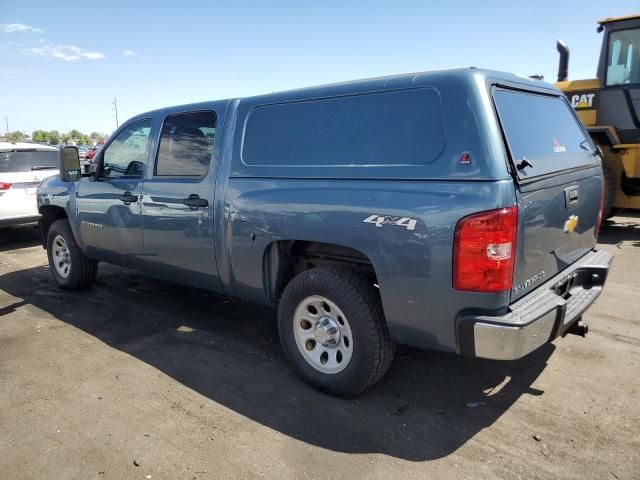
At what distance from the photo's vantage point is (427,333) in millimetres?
2850

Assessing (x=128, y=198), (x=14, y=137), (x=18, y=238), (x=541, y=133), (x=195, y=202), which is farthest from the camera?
(x=14, y=137)

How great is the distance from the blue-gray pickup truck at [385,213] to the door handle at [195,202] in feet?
0.05

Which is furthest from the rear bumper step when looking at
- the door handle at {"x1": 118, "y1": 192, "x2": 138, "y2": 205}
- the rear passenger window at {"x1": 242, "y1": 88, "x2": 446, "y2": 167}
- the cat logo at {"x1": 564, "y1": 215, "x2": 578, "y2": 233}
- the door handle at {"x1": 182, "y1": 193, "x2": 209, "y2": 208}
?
the door handle at {"x1": 118, "y1": 192, "x2": 138, "y2": 205}

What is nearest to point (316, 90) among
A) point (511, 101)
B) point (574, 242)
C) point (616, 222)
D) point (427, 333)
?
point (511, 101)

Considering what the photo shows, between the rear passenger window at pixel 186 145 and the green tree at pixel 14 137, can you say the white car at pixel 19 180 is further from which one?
the rear passenger window at pixel 186 145

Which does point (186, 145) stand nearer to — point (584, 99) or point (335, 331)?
point (335, 331)

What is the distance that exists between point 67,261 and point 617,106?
8.34m

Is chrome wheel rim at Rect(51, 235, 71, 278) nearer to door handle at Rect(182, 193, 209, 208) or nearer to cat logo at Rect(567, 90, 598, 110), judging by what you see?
door handle at Rect(182, 193, 209, 208)

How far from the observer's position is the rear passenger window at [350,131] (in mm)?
Answer: 2826

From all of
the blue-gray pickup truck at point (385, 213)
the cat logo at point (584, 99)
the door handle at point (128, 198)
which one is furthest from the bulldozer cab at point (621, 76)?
the door handle at point (128, 198)

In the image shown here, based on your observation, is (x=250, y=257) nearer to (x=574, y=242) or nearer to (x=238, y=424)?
(x=238, y=424)

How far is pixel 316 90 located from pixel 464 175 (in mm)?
1298

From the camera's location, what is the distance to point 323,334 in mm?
3328

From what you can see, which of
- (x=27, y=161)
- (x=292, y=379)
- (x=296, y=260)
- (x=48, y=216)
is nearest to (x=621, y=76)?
(x=296, y=260)
